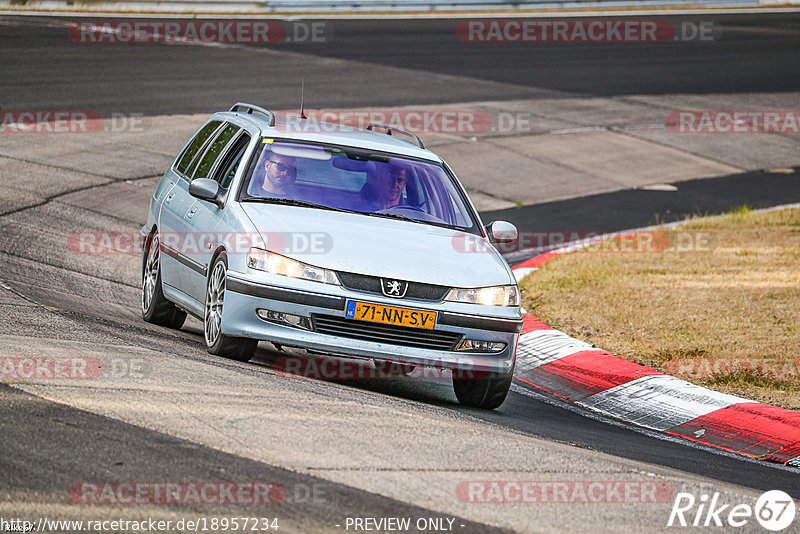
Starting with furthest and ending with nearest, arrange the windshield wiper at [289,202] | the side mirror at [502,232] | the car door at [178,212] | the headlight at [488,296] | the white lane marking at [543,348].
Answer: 1. the white lane marking at [543,348]
2. the car door at [178,212]
3. the side mirror at [502,232]
4. the windshield wiper at [289,202]
5. the headlight at [488,296]

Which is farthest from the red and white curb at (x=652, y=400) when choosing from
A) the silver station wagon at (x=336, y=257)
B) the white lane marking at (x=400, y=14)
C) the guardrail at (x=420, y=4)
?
the guardrail at (x=420, y=4)

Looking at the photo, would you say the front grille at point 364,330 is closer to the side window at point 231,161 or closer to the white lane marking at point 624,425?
the white lane marking at point 624,425

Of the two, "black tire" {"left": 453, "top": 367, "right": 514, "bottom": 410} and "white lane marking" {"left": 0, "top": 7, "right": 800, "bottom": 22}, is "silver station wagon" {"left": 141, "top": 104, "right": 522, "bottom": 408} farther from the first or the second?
"white lane marking" {"left": 0, "top": 7, "right": 800, "bottom": 22}

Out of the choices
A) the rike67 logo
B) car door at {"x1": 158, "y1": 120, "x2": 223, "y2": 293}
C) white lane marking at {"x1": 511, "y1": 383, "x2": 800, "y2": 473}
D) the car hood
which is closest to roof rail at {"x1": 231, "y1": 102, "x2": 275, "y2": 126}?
car door at {"x1": 158, "y1": 120, "x2": 223, "y2": 293}

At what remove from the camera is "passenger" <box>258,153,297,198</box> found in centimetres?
851

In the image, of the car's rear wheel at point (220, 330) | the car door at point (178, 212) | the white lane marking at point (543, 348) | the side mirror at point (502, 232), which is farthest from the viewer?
the white lane marking at point (543, 348)

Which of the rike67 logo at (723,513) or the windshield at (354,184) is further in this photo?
the windshield at (354,184)

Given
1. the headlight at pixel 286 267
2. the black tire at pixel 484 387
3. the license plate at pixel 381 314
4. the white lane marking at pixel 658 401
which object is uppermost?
the headlight at pixel 286 267

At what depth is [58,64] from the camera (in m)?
23.4

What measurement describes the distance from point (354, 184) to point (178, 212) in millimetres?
1451

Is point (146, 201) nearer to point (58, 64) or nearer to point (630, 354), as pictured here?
point (630, 354)

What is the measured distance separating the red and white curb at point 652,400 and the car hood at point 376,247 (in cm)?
143

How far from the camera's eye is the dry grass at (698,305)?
947cm

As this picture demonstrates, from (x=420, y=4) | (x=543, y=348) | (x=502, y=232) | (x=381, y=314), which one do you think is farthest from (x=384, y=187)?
(x=420, y=4)
